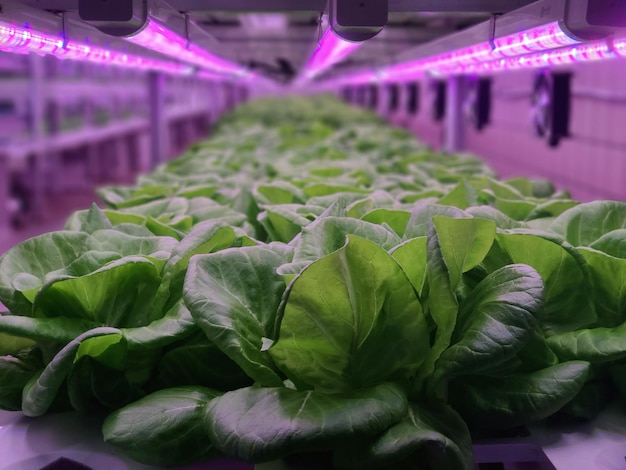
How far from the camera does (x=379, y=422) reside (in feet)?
3.13

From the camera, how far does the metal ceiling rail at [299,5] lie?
1.57 metres

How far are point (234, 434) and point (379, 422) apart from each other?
7.5 inches

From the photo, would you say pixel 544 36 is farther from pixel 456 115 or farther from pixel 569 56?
pixel 456 115

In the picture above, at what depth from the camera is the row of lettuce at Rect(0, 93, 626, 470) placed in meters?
1.00

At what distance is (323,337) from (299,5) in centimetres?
93

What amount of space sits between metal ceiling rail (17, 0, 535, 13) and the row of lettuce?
1.68ft

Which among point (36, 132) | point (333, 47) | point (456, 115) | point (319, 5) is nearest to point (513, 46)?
point (319, 5)

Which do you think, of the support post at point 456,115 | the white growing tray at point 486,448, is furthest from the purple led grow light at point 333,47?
the support post at point 456,115

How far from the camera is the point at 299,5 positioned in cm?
170

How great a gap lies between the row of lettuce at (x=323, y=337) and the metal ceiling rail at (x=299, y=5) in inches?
20.1

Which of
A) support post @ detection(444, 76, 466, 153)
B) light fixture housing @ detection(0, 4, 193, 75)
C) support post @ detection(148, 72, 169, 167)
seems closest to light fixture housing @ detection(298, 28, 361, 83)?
light fixture housing @ detection(0, 4, 193, 75)

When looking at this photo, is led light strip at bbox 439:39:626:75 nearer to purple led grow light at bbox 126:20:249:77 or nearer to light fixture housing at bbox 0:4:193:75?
purple led grow light at bbox 126:20:249:77

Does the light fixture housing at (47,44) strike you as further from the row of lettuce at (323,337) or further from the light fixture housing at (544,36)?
the light fixture housing at (544,36)

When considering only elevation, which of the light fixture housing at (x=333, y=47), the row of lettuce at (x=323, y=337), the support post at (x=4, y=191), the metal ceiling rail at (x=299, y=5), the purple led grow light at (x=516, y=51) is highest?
the metal ceiling rail at (x=299, y=5)
